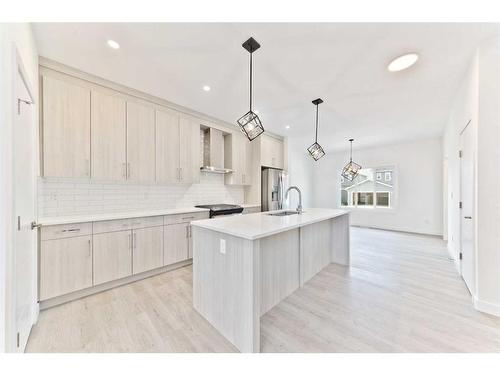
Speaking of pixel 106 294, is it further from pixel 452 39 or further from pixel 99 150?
pixel 452 39

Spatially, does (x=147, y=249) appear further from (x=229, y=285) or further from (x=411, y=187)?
(x=411, y=187)

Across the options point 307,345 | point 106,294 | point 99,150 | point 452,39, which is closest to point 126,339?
point 106,294

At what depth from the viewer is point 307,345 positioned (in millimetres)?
1562

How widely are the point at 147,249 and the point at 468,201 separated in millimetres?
4172

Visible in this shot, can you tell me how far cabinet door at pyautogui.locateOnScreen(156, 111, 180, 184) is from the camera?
3158mm

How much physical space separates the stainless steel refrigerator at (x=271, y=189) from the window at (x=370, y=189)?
3.53 m

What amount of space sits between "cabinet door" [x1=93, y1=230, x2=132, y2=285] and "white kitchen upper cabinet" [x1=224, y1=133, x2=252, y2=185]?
7.59 ft

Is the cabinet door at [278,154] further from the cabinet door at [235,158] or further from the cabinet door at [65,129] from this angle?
the cabinet door at [65,129]

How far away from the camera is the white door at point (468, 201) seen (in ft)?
7.37

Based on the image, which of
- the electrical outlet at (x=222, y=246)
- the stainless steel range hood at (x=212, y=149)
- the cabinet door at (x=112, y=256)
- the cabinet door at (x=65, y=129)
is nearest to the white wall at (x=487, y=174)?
the electrical outlet at (x=222, y=246)

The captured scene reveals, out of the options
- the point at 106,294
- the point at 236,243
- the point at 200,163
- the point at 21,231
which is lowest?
the point at 106,294

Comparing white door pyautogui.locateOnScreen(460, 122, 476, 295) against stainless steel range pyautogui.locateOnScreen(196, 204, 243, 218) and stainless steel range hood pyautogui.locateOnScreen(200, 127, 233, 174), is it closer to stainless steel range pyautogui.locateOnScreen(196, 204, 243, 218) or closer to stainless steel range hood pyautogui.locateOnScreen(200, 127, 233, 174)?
stainless steel range pyautogui.locateOnScreen(196, 204, 243, 218)

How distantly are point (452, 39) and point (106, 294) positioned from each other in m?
4.55

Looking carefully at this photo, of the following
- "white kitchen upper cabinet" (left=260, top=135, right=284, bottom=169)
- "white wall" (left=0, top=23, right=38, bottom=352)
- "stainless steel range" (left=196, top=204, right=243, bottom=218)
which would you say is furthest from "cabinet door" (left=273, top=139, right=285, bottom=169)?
"white wall" (left=0, top=23, right=38, bottom=352)
